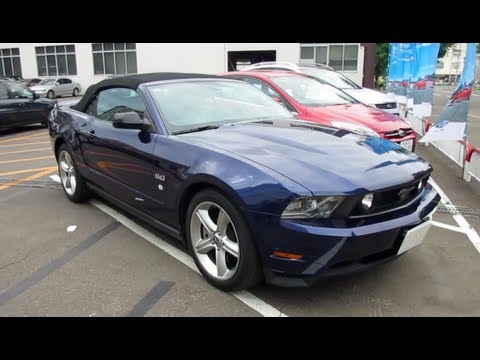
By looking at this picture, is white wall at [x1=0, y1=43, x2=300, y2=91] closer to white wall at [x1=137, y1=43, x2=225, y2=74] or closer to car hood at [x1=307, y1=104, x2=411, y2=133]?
white wall at [x1=137, y1=43, x2=225, y2=74]

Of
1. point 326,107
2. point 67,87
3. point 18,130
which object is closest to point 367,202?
point 326,107

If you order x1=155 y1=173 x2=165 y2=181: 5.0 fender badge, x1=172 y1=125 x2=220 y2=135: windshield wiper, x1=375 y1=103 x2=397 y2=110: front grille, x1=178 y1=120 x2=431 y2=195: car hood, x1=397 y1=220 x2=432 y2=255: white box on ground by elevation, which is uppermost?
x1=172 y1=125 x2=220 y2=135: windshield wiper

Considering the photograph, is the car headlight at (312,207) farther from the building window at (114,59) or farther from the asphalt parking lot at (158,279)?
the building window at (114,59)

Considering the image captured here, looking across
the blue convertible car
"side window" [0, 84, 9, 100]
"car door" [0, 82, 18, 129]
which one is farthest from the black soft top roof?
"side window" [0, 84, 9, 100]

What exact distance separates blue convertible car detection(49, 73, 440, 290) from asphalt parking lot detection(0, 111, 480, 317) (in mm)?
274

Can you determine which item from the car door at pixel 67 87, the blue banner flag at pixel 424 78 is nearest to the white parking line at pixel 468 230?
the blue banner flag at pixel 424 78

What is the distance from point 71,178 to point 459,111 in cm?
575

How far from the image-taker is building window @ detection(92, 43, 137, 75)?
1271 inches

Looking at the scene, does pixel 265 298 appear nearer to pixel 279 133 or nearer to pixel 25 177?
pixel 279 133

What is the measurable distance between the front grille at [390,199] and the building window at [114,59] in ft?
102

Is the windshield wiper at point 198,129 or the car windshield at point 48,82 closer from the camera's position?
the windshield wiper at point 198,129

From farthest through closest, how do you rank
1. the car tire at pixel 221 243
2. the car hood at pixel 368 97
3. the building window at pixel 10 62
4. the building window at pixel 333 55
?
the building window at pixel 10 62
the building window at pixel 333 55
the car hood at pixel 368 97
the car tire at pixel 221 243

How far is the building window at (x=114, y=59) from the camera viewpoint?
32.3 m

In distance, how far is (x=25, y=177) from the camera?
6.71 metres
